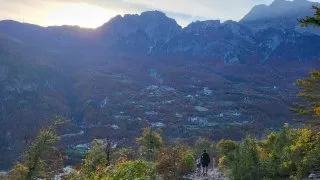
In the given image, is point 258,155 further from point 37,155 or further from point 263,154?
point 37,155

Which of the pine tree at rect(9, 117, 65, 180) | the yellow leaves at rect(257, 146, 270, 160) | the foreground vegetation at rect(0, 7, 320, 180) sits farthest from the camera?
the pine tree at rect(9, 117, 65, 180)

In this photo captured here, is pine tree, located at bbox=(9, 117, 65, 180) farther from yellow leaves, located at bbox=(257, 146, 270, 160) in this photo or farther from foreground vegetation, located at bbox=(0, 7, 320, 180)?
yellow leaves, located at bbox=(257, 146, 270, 160)

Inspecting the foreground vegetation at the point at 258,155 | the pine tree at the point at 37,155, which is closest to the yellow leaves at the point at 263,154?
the foreground vegetation at the point at 258,155

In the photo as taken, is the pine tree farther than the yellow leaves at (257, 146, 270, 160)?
Yes

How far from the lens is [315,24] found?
71.3ft

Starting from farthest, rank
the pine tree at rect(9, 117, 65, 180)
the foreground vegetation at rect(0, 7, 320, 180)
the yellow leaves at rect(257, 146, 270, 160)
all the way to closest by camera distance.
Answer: the pine tree at rect(9, 117, 65, 180) → the yellow leaves at rect(257, 146, 270, 160) → the foreground vegetation at rect(0, 7, 320, 180)

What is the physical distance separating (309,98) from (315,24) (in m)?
14.2

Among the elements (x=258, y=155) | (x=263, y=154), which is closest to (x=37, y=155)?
(x=258, y=155)

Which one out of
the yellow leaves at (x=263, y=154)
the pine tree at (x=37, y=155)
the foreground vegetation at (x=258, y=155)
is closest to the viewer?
the foreground vegetation at (x=258, y=155)

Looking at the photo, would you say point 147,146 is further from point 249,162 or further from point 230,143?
point 249,162

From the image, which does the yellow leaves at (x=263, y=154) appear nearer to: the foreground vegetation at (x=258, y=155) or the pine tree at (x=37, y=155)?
the foreground vegetation at (x=258, y=155)

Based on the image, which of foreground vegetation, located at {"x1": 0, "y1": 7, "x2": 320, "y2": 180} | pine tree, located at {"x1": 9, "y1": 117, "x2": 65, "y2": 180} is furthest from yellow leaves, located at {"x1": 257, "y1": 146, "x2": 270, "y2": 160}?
pine tree, located at {"x1": 9, "y1": 117, "x2": 65, "y2": 180}

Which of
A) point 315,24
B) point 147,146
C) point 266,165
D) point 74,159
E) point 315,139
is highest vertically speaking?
point 315,24

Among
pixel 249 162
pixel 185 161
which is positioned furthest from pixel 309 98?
pixel 185 161
